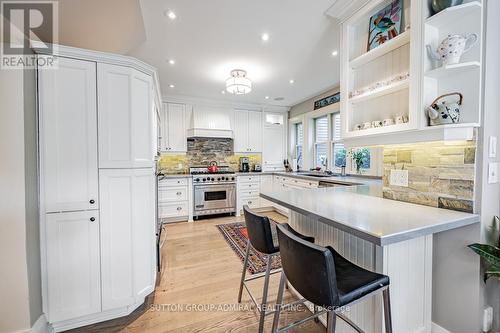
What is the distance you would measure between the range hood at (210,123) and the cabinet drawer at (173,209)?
151cm

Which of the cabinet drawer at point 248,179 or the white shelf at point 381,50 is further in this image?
the cabinet drawer at point 248,179

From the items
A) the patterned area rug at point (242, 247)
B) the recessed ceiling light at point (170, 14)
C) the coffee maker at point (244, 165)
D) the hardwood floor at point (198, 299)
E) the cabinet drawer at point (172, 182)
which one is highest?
the recessed ceiling light at point (170, 14)

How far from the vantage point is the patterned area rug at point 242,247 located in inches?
99.2

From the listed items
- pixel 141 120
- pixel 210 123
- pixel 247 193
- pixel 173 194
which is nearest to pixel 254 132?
pixel 210 123

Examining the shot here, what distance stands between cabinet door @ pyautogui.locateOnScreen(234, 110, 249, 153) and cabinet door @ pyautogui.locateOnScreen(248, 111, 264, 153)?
10 centimetres

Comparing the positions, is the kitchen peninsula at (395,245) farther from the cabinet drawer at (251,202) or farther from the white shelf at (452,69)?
the cabinet drawer at (251,202)

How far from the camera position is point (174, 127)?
4684 millimetres

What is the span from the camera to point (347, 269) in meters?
1.18

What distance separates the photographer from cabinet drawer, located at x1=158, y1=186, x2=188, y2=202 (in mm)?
4199

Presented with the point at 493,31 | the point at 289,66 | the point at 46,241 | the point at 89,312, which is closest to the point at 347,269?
the point at 493,31

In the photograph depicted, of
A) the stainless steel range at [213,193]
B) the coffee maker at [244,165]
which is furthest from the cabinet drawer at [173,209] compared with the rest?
the coffee maker at [244,165]

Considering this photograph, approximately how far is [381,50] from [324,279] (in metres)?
1.68

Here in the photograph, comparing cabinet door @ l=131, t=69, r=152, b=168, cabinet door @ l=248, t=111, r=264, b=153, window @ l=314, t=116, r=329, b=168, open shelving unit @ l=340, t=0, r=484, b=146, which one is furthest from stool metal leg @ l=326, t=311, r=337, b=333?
cabinet door @ l=248, t=111, r=264, b=153

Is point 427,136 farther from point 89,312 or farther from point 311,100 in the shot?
point 311,100
